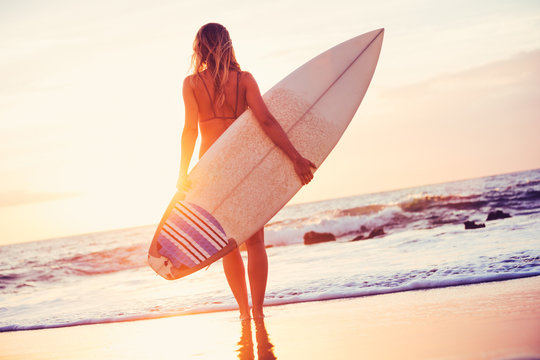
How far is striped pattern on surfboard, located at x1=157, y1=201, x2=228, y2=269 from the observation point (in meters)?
3.18

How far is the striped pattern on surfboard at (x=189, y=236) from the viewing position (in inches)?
125

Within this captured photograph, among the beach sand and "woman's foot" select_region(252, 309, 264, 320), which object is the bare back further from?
the beach sand

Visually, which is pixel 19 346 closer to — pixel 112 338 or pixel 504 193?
pixel 112 338

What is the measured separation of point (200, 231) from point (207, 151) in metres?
0.45

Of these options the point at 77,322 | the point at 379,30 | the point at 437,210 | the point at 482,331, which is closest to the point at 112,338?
the point at 77,322

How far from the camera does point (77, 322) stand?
182 inches

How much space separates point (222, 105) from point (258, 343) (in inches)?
49.8

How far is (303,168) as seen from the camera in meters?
3.13

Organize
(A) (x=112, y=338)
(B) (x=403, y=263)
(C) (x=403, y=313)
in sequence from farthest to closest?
1. (B) (x=403, y=263)
2. (A) (x=112, y=338)
3. (C) (x=403, y=313)

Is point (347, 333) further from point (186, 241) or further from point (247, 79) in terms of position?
point (247, 79)

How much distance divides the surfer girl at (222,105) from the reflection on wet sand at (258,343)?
0.15 m

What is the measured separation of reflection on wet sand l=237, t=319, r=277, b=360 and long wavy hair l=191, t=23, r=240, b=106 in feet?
4.08

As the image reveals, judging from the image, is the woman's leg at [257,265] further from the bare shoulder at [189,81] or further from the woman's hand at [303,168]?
the bare shoulder at [189,81]

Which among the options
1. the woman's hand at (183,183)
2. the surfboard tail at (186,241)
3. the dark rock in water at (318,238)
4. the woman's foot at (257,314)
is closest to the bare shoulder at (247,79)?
the woman's hand at (183,183)
